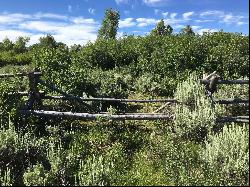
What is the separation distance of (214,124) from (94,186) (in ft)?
10.9

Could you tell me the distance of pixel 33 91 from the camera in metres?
12.7

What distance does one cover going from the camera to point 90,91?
15805mm

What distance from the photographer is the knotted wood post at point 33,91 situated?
1241cm

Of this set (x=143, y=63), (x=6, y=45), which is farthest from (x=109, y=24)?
(x=143, y=63)

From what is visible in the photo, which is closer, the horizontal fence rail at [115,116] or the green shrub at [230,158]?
the green shrub at [230,158]

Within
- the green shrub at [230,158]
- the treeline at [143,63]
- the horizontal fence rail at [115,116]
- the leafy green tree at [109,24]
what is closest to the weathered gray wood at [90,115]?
the horizontal fence rail at [115,116]

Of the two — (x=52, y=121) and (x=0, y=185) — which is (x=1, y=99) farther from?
(x=0, y=185)

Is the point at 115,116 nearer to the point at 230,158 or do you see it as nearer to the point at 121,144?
the point at 121,144

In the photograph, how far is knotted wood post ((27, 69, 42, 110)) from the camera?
12411 millimetres

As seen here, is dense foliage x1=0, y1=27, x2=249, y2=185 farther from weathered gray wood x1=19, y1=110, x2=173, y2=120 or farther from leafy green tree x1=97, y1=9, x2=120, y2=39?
leafy green tree x1=97, y1=9, x2=120, y2=39

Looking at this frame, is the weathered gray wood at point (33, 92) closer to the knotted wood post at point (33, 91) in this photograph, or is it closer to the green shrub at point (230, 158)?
the knotted wood post at point (33, 91)

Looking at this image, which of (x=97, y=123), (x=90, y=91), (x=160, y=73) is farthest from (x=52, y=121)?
(x=160, y=73)

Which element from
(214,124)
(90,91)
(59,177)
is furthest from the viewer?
(90,91)

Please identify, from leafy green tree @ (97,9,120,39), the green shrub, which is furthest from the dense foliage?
leafy green tree @ (97,9,120,39)
